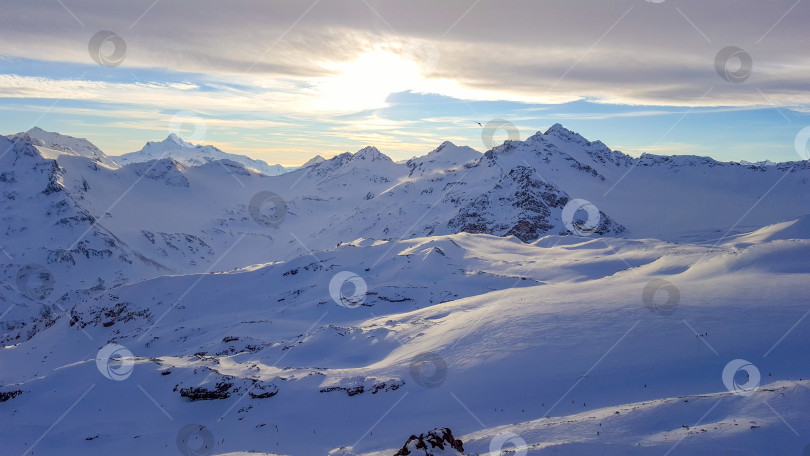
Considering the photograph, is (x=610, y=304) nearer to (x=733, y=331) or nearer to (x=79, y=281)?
(x=733, y=331)

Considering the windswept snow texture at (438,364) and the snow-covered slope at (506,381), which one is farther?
the windswept snow texture at (438,364)

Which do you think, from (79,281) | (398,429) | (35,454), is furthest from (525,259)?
(79,281)

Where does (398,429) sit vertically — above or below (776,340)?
below

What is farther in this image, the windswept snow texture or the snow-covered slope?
the windswept snow texture

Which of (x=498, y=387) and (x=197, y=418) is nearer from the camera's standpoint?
(x=498, y=387)

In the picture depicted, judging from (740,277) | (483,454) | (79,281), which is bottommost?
(483,454)

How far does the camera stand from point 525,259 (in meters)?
76.4

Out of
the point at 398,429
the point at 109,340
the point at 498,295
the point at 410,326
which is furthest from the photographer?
the point at 109,340

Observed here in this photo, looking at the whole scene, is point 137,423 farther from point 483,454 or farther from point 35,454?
point 483,454

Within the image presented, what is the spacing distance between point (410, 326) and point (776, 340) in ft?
79.8

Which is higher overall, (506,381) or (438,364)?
(438,364)

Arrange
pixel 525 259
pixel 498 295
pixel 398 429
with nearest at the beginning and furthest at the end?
pixel 398 429
pixel 498 295
pixel 525 259

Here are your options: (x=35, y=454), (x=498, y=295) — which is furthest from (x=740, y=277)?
(x=35, y=454)

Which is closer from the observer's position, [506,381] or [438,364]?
[506,381]
